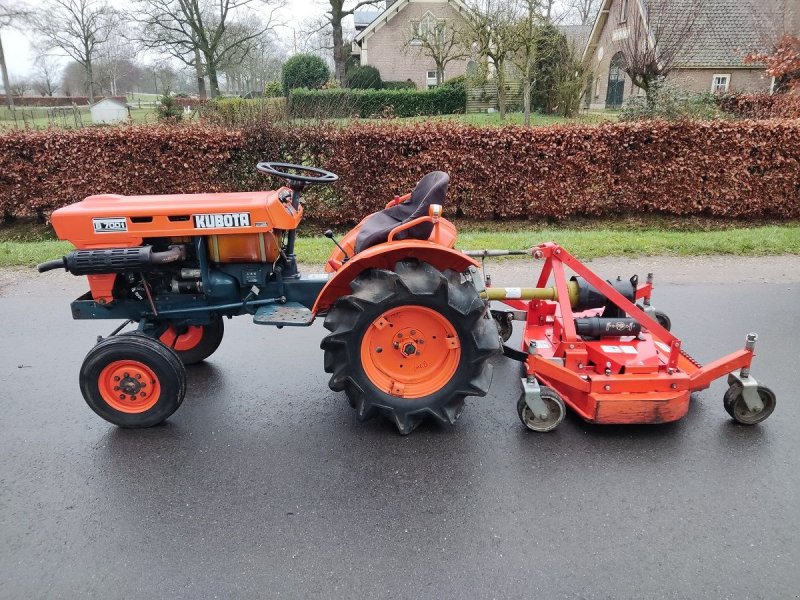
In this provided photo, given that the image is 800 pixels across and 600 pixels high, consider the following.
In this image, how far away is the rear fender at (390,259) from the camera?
10.5ft

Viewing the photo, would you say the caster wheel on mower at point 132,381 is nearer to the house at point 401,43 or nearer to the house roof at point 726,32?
the house roof at point 726,32

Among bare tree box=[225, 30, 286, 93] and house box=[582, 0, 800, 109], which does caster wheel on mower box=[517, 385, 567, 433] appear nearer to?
house box=[582, 0, 800, 109]

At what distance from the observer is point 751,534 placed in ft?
8.25

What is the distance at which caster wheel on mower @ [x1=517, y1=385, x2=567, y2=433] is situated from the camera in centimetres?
324

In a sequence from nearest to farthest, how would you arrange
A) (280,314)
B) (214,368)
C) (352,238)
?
(280,314) < (352,238) < (214,368)

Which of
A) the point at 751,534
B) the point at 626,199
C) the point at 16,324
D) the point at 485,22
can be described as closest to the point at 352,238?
the point at 751,534

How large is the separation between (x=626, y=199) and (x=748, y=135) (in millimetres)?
1979

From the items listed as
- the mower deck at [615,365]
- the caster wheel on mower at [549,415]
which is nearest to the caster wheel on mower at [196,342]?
the mower deck at [615,365]

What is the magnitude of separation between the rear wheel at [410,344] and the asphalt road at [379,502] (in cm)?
23

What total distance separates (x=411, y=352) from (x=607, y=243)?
488 centimetres

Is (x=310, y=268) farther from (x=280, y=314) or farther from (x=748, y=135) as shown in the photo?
(x=748, y=135)

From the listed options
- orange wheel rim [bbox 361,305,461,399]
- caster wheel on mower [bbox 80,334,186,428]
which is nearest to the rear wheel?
orange wheel rim [bbox 361,305,461,399]

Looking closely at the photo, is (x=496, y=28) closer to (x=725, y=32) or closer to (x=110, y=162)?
(x=725, y=32)

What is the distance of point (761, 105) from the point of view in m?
12.6
